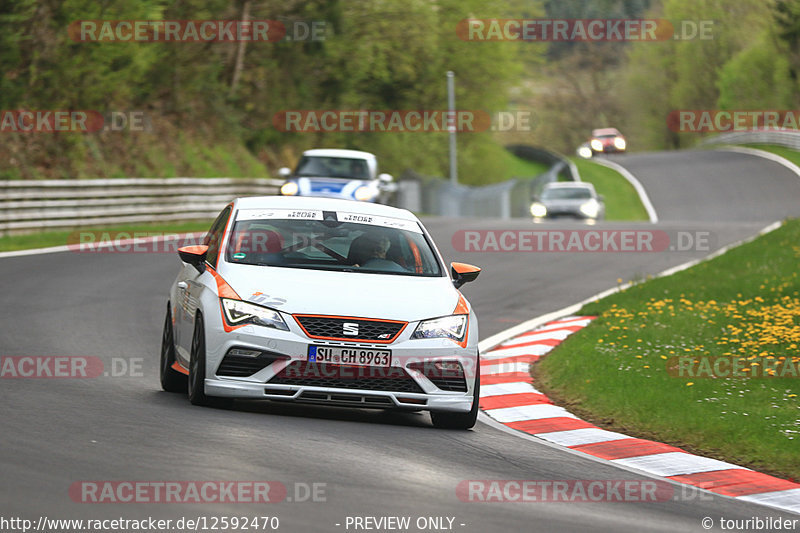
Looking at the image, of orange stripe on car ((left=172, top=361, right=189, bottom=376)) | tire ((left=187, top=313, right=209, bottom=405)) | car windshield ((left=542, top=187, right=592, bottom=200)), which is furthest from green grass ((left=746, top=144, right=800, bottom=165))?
tire ((left=187, top=313, right=209, bottom=405))

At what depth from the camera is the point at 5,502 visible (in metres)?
5.82

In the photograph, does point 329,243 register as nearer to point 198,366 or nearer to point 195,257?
point 195,257

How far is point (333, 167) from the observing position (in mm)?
28281

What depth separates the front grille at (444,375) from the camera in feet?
29.6

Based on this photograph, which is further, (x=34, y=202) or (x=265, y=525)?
(x=34, y=202)

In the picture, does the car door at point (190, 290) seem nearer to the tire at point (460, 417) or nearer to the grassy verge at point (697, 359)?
the tire at point (460, 417)

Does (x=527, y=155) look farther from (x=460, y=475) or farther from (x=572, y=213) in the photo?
(x=460, y=475)

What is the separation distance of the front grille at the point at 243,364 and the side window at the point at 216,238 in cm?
106

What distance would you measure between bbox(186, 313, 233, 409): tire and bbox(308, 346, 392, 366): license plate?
2.60ft

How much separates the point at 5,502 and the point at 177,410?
310 cm

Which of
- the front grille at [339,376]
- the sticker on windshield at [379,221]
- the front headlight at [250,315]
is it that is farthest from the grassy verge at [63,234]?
the front grille at [339,376]

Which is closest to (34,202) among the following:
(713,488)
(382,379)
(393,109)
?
(382,379)

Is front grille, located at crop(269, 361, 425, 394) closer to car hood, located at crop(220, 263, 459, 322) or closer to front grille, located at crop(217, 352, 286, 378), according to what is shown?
front grille, located at crop(217, 352, 286, 378)

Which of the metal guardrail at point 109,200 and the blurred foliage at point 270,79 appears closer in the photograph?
the metal guardrail at point 109,200
